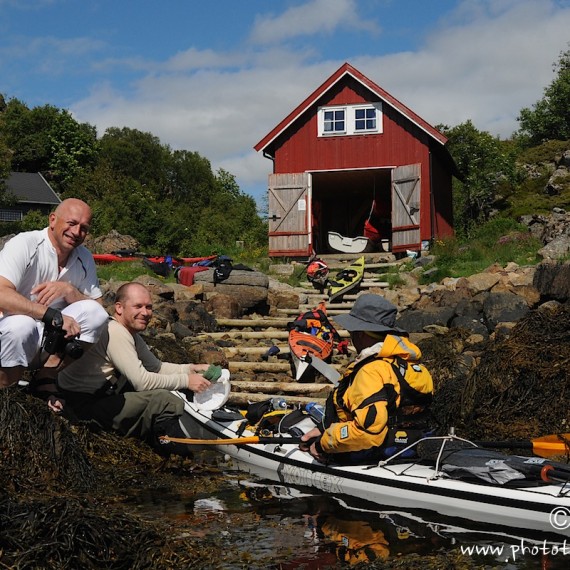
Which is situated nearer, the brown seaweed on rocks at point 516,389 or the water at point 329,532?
the water at point 329,532

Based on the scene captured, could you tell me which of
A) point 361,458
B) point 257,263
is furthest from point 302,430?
point 257,263

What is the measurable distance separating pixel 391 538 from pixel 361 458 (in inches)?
35.9

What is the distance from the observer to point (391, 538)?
5293 millimetres

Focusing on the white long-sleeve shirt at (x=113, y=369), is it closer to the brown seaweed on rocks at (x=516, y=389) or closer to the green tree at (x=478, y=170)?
the brown seaweed on rocks at (x=516, y=389)

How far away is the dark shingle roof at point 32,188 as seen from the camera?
49938mm

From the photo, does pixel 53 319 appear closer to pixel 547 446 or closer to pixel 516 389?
pixel 547 446

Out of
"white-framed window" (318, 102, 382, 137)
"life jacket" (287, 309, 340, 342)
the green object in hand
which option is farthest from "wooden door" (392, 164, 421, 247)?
the green object in hand

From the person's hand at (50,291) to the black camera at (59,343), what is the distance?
291 millimetres

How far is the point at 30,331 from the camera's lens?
578cm

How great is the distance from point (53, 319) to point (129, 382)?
154 centimetres

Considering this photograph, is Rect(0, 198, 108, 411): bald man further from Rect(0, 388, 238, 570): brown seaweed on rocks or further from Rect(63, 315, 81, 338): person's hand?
Rect(0, 388, 238, 570): brown seaweed on rocks

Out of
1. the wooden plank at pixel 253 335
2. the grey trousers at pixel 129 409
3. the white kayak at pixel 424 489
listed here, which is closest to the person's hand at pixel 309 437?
the white kayak at pixel 424 489

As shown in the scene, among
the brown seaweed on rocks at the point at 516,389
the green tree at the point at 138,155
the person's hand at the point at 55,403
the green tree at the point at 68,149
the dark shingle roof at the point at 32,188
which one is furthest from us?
the green tree at the point at 138,155

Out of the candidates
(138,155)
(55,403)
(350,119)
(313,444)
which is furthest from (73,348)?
(138,155)
